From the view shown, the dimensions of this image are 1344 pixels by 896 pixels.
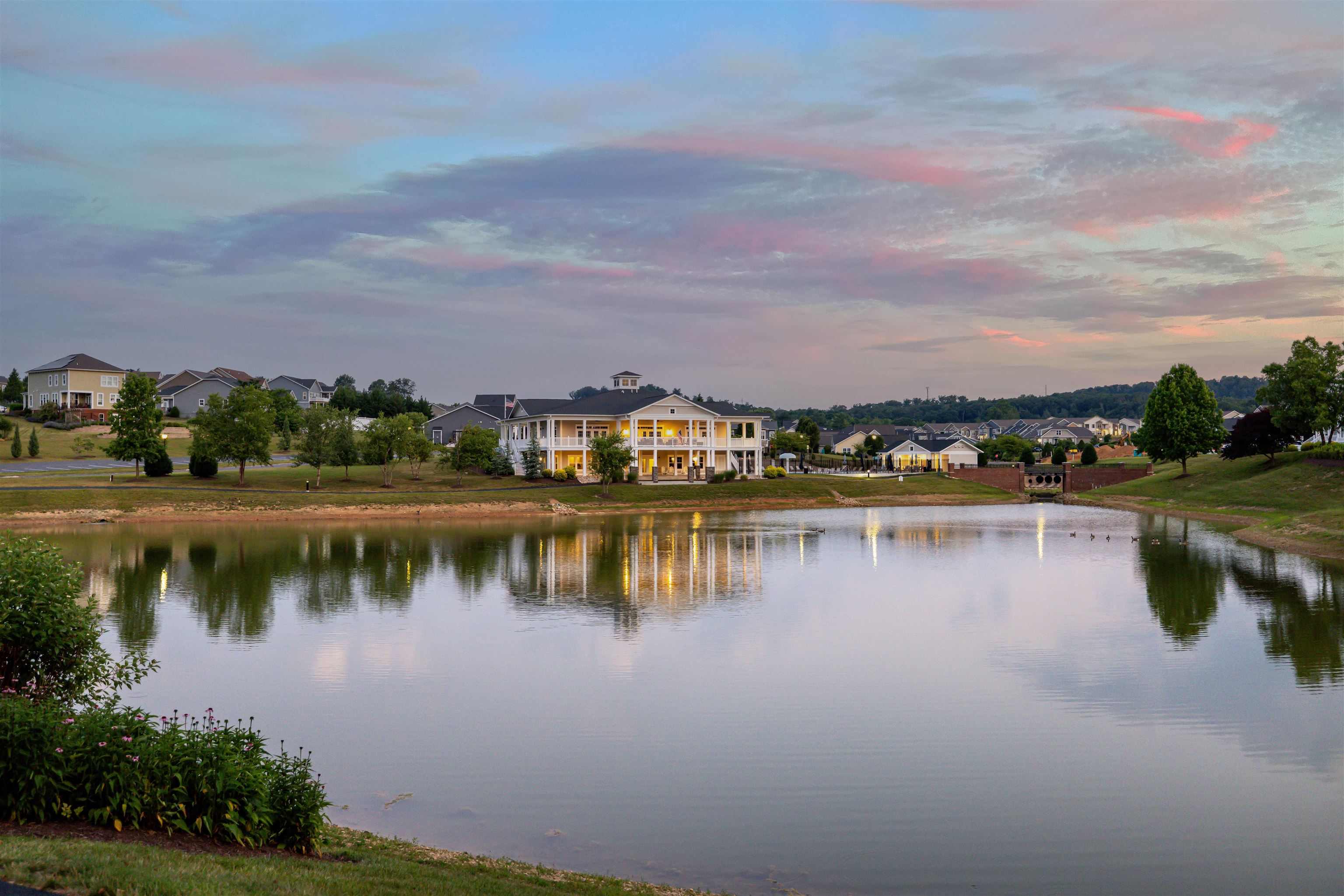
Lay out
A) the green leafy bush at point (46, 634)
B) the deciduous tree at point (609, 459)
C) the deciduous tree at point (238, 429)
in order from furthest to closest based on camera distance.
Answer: the deciduous tree at point (609, 459) < the deciduous tree at point (238, 429) < the green leafy bush at point (46, 634)

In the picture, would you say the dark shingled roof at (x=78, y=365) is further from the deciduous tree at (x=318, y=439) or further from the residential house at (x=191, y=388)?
the deciduous tree at (x=318, y=439)

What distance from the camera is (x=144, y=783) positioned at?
9.45 meters

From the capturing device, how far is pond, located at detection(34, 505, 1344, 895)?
37.4ft

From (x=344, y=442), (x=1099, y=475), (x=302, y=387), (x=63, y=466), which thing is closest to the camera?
(x=344, y=442)

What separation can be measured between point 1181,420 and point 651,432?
4406 centimetres

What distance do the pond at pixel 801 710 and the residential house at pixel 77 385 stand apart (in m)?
76.1

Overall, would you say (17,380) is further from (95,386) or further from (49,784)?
(49,784)

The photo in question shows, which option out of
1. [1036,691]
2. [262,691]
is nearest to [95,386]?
[262,691]

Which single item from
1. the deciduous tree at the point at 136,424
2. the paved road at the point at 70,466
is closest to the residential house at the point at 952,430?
the paved road at the point at 70,466

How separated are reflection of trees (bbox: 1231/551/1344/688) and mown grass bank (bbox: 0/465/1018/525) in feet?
129

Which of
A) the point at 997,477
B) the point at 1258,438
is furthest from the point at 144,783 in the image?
the point at 997,477

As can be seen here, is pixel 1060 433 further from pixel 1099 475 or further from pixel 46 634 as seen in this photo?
pixel 46 634

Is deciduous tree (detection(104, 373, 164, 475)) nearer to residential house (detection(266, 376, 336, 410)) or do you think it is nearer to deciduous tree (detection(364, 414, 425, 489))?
deciduous tree (detection(364, 414, 425, 489))

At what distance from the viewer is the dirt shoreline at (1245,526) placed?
4412cm
